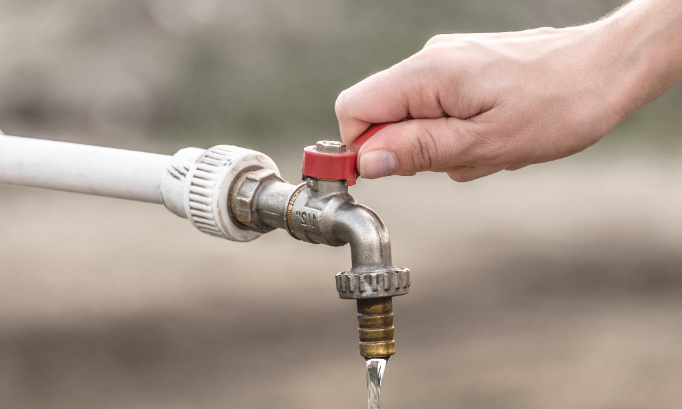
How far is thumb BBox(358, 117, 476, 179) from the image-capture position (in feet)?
2.30

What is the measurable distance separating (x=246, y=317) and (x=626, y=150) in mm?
765

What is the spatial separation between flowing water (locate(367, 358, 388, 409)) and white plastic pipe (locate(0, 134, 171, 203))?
0.22 metres

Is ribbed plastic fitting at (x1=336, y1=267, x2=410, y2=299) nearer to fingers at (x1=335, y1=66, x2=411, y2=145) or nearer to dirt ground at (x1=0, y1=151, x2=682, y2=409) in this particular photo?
fingers at (x1=335, y1=66, x2=411, y2=145)

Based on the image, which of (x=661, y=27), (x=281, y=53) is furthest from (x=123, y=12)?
(x=661, y=27)

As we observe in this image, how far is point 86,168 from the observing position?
733mm

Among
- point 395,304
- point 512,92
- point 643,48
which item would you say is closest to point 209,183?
point 512,92

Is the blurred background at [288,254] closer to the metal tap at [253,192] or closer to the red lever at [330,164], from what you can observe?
the metal tap at [253,192]

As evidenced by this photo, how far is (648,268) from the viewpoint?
164cm

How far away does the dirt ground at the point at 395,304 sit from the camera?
4.50ft

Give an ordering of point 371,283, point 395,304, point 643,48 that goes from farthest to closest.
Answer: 1. point 395,304
2. point 643,48
3. point 371,283

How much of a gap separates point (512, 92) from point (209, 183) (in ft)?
0.80

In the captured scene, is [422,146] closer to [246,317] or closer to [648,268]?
[246,317]

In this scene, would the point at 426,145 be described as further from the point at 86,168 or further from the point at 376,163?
the point at 86,168

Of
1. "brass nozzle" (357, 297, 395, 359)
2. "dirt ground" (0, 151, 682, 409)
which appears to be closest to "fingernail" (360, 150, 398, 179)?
"brass nozzle" (357, 297, 395, 359)
